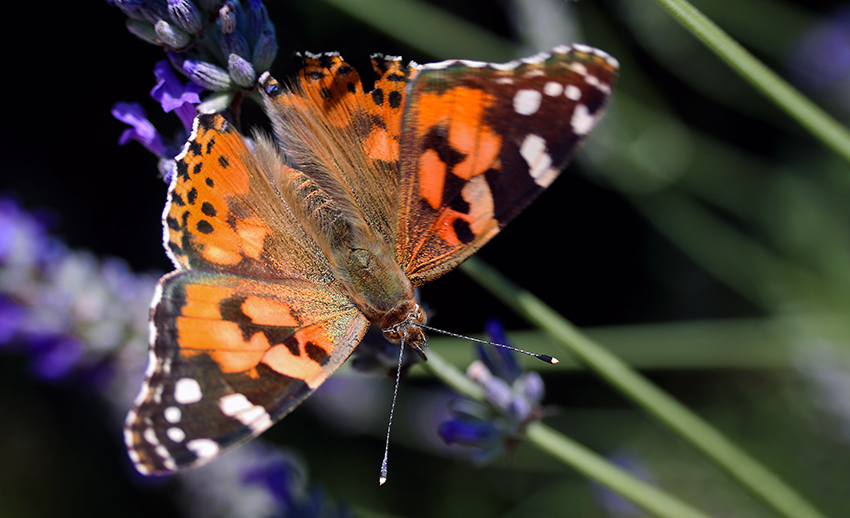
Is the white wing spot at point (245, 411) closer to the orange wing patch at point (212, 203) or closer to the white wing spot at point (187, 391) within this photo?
the white wing spot at point (187, 391)

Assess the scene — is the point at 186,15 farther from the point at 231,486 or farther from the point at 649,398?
the point at 231,486

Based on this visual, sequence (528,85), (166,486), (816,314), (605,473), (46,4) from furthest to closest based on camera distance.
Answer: (166,486) < (46,4) < (816,314) < (605,473) < (528,85)

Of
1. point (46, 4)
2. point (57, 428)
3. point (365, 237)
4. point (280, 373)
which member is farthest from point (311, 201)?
point (57, 428)

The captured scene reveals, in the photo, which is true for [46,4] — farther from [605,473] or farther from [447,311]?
[605,473]

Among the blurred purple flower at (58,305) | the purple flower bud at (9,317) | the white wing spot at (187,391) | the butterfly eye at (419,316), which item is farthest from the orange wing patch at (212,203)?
the purple flower bud at (9,317)

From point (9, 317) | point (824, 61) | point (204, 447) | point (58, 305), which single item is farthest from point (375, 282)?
point (824, 61)

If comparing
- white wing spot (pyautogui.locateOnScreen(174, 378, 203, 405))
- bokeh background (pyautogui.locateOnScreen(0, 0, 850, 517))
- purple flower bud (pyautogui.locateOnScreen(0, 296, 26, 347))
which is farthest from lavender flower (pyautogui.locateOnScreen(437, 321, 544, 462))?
purple flower bud (pyautogui.locateOnScreen(0, 296, 26, 347))
